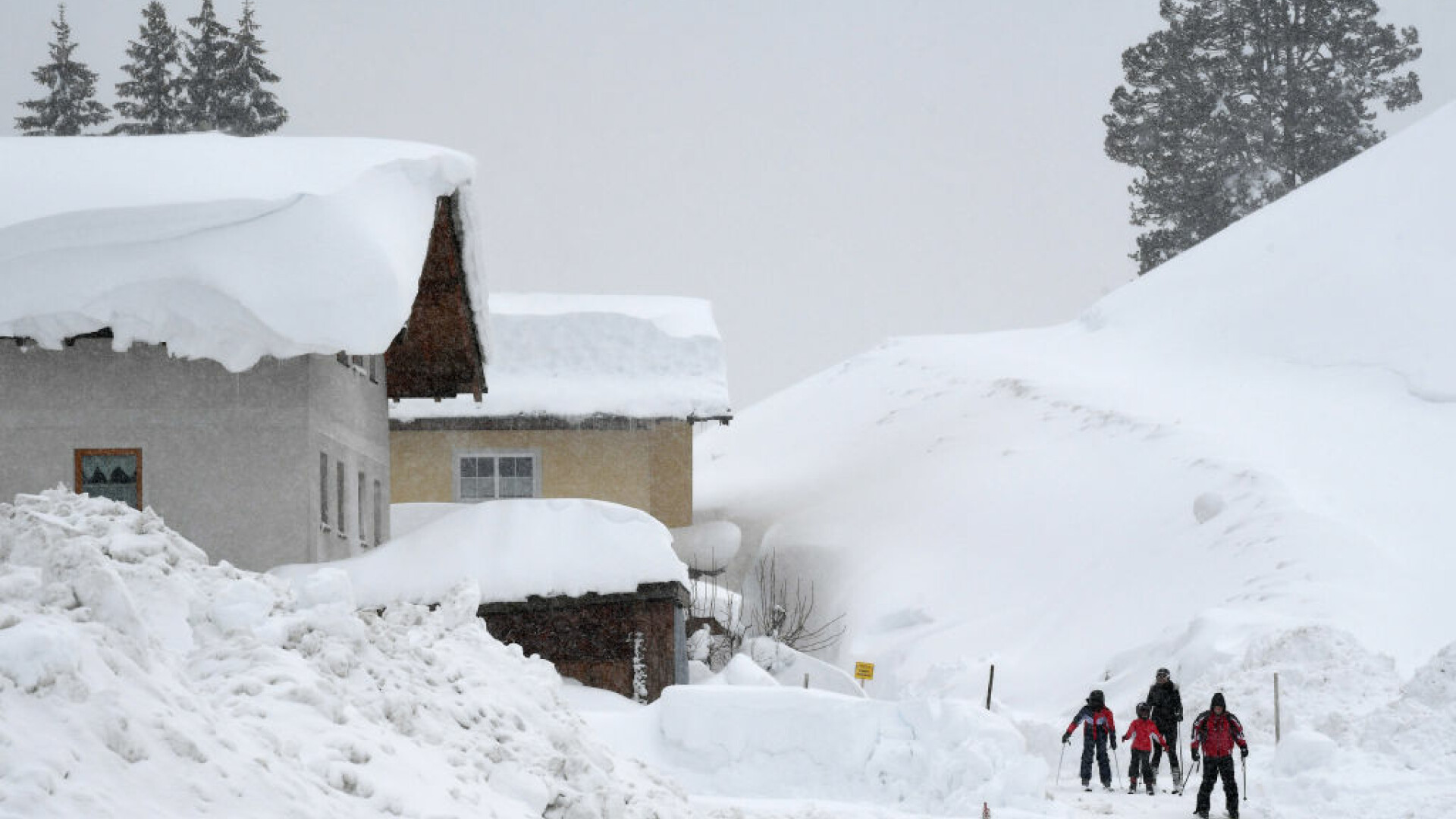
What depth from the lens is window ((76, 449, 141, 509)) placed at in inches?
852

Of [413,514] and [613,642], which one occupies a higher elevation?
[413,514]

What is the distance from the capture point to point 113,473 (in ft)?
71.3

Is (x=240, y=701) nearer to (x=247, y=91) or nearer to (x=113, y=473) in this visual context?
(x=113, y=473)

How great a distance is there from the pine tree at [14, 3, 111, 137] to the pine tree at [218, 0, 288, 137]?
4260mm

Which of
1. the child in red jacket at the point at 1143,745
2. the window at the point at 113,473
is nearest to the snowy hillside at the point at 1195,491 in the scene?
the child in red jacket at the point at 1143,745

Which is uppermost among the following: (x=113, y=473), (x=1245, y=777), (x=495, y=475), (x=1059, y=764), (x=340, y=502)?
(x=495, y=475)

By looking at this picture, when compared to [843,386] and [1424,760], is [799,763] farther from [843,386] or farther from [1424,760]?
[843,386]

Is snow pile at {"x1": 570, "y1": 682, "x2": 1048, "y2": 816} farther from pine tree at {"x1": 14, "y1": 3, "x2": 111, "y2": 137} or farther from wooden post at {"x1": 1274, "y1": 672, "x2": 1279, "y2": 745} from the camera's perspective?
pine tree at {"x1": 14, "y1": 3, "x2": 111, "y2": 137}

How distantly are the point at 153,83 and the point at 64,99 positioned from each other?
2869 mm

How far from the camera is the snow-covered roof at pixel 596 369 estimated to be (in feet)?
113

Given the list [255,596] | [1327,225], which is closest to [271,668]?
[255,596]

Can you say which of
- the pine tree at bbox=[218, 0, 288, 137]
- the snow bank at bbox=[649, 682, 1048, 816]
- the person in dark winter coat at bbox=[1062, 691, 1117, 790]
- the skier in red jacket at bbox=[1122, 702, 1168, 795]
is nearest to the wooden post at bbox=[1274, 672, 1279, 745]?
the skier in red jacket at bbox=[1122, 702, 1168, 795]

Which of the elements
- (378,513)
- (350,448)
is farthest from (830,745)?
(378,513)

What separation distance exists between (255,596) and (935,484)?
38217 millimetres
